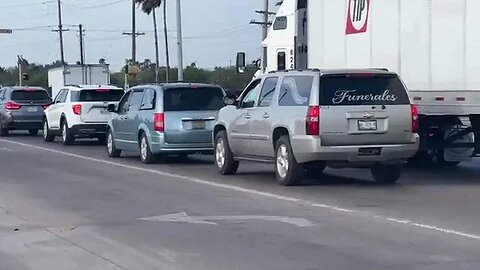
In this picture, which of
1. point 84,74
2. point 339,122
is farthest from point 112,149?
point 84,74

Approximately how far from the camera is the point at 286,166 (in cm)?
1723

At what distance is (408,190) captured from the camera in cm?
1689

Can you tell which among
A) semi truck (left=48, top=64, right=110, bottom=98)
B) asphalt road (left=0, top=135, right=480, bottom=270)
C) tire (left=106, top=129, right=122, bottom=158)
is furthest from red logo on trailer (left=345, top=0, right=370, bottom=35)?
semi truck (left=48, top=64, right=110, bottom=98)

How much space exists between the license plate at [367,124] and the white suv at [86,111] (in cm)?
1442

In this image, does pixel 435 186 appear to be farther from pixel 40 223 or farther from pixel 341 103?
pixel 40 223

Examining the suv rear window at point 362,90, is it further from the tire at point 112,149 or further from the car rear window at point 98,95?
the car rear window at point 98,95

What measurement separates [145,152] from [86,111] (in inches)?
320

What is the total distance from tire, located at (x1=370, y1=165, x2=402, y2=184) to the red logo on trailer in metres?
3.20

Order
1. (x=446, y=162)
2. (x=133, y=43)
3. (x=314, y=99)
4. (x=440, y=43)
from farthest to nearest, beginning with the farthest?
(x=133, y=43)
(x=446, y=162)
(x=440, y=43)
(x=314, y=99)

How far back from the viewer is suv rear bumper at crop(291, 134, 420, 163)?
1648 cm

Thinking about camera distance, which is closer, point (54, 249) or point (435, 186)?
point (54, 249)

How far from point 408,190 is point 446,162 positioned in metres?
4.62

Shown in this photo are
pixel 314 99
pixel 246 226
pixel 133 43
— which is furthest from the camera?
pixel 133 43

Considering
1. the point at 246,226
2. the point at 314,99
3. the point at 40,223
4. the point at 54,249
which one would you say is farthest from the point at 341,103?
the point at 54,249
